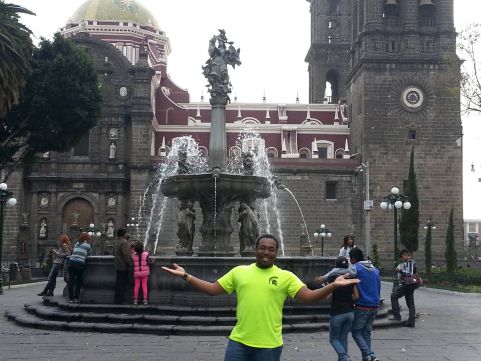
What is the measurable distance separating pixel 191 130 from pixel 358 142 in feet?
36.9

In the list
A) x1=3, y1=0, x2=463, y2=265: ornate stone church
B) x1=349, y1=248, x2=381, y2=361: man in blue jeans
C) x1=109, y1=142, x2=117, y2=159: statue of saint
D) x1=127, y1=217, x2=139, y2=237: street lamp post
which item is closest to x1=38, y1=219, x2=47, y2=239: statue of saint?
x1=3, y1=0, x2=463, y2=265: ornate stone church

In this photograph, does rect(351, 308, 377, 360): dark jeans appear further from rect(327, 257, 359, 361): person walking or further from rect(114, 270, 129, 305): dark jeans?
rect(114, 270, 129, 305): dark jeans

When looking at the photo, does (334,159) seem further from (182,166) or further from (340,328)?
(340,328)

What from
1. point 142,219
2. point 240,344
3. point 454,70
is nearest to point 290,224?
point 142,219

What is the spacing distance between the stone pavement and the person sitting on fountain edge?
3.75 m

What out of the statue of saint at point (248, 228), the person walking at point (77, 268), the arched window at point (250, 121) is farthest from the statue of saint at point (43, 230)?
the person walking at point (77, 268)

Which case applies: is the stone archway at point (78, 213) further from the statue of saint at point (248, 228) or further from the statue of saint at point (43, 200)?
the statue of saint at point (248, 228)

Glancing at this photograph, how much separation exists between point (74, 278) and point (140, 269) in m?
1.84

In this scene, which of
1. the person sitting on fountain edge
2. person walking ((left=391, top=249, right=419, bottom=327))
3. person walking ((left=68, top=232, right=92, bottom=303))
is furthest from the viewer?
person walking ((left=68, top=232, right=92, bottom=303))

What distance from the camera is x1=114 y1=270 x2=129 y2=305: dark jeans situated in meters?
12.0

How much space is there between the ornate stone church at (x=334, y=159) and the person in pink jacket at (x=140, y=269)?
910 inches

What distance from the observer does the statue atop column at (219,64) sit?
49.3 ft

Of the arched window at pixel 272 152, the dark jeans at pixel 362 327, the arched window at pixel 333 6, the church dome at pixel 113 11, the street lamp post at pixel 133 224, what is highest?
the arched window at pixel 333 6

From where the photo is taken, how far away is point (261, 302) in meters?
4.84
